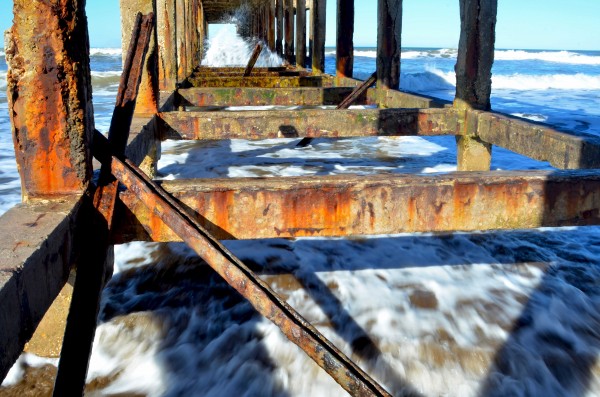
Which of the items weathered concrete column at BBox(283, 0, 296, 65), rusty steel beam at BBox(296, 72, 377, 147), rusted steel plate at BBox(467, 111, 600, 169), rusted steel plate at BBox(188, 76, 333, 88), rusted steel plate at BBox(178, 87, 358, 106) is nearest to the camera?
rusted steel plate at BBox(467, 111, 600, 169)

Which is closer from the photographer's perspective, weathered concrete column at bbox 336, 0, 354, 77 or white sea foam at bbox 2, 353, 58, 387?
white sea foam at bbox 2, 353, 58, 387

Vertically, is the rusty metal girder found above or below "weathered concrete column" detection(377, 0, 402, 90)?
below

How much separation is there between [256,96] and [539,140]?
300cm

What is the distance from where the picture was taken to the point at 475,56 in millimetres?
3709

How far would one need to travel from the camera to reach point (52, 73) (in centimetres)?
140

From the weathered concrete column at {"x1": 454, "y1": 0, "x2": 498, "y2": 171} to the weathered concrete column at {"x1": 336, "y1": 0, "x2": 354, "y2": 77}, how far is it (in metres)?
3.12

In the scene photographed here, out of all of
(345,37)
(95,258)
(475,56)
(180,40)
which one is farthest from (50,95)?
(180,40)

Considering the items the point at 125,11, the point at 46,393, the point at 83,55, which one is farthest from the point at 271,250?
the point at 83,55

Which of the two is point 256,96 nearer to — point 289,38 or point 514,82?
point 289,38

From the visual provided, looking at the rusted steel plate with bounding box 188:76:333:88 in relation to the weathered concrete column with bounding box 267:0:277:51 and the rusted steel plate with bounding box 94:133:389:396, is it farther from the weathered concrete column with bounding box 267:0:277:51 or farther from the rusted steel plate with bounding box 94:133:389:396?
the weathered concrete column with bounding box 267:0:277:51

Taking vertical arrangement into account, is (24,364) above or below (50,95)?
below

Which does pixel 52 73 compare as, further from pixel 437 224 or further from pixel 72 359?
pixel 437 224

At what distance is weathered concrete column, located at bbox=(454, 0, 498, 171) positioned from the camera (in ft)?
11.7

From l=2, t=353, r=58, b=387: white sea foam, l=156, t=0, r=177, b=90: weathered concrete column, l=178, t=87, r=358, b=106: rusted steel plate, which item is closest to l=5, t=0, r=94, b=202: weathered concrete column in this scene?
l=2, t=353, r=58, b=387: white sea foam
